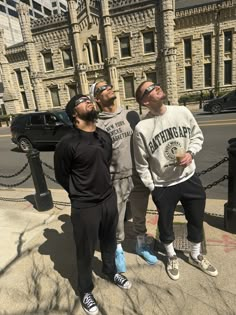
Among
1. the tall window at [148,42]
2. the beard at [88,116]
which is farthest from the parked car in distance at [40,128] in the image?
the tall window at [148,42]

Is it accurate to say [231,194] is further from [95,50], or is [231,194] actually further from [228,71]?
[95,50]

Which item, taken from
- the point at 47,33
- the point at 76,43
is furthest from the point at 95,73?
the point at 47,33

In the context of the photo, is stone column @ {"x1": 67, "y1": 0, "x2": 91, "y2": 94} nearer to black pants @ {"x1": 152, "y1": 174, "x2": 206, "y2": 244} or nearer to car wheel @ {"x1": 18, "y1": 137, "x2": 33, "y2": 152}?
car wheel @ {"x1": 18, "y1": 137, "x2": 33, "y2": 152}

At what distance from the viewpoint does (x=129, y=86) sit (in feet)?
91.0

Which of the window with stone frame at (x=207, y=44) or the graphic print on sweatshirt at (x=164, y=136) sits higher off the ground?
the window with stone frame at (x=207, y=44)

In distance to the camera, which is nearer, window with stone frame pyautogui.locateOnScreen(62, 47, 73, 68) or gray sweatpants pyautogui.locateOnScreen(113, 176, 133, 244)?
gray sweatpants pyautogui.locateOnScreen(113, 176, 133, 244)

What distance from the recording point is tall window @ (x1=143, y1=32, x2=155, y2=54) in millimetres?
25500

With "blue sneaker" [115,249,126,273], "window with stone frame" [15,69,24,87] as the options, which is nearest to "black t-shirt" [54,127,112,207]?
"blue sneaker" [115,249,126,273]

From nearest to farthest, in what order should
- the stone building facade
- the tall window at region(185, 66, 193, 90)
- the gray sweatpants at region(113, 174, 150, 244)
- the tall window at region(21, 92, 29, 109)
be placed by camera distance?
1. the gray sweatpants at region(113, 174, 150, 244)
2. the stone building facade
3. the tall window at region(185, 66, 193, 90)
4. the tall window at region(21, 92, 29, 109)

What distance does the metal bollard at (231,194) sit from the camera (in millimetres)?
2985

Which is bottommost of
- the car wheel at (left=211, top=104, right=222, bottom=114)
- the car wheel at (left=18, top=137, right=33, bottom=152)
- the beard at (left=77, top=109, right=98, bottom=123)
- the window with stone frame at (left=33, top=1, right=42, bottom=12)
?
the car wheel at (left=211, top=104, right=222, bottom=114)

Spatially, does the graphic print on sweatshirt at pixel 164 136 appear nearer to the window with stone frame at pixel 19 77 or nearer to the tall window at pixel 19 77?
the window with stone frame at pixel 19 77

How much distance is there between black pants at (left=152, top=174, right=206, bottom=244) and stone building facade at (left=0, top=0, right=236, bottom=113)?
81.7 ft

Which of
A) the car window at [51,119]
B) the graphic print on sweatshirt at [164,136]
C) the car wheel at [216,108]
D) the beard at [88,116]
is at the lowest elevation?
the car wheel at [216,108]
